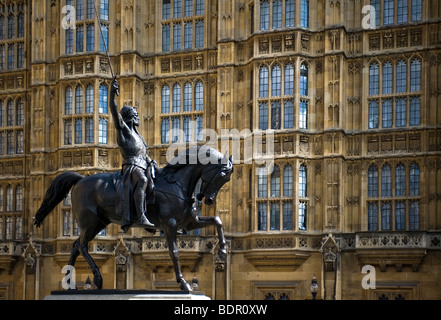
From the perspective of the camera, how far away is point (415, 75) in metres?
31.1

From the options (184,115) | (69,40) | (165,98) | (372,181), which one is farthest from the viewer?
(69,40)

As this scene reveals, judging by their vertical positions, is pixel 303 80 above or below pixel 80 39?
below

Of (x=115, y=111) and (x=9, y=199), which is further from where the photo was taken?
(x=9, y=199)

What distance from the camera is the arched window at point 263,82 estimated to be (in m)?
32.3

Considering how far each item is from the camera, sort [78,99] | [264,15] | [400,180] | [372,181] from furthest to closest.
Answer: [78,99] → [264,15] → [372,181] → [400,180]

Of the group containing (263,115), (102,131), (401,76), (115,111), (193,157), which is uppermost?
(401,76)

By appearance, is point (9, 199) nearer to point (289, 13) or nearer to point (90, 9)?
point (90, 9)

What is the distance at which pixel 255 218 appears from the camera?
3164 centimetres

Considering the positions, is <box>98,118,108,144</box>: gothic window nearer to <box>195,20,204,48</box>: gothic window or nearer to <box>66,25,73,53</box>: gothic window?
<box>66,25,73,53</box>: gothic window

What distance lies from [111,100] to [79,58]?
21.9 m

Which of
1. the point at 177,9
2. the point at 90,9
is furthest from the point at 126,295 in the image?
the point at 90,9

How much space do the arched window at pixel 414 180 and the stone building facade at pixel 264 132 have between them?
0.06 meters

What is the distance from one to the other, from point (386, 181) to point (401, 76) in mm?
4305

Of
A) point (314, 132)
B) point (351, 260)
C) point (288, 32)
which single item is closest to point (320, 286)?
point (351, 260)
